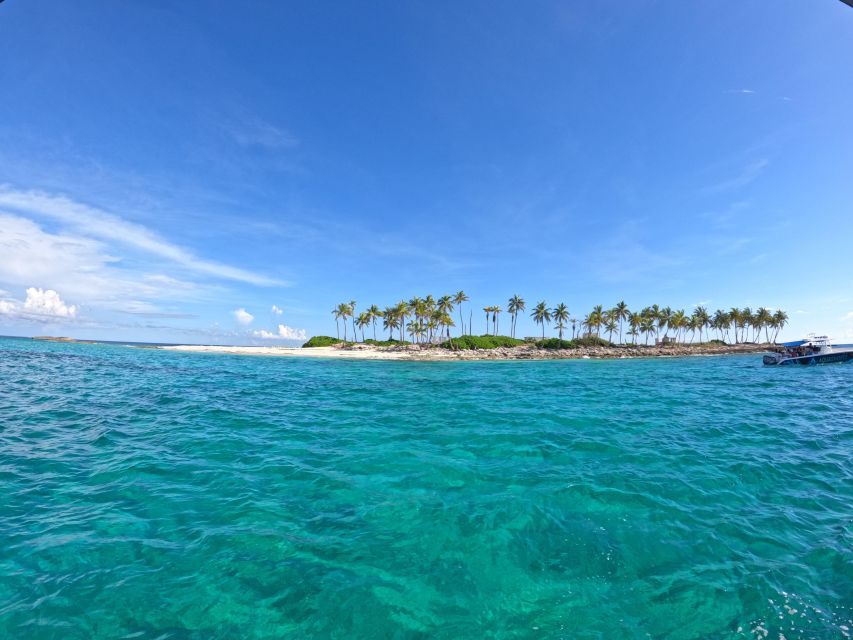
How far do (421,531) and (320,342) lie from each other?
357ft

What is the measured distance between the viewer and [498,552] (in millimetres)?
6094

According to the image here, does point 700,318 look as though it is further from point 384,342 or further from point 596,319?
point 384,342

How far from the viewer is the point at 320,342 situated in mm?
109938

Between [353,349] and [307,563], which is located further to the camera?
[353,349]

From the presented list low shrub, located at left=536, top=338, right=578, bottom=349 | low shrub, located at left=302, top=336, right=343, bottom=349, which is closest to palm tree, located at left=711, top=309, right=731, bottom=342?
low shrub, located at left=536, top=338, right=578, bottom=349

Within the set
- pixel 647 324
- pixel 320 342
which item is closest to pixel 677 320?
Result: pixel 647 324

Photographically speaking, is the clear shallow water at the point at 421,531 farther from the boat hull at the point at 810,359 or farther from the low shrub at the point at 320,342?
the low shrub at the point at 320,342

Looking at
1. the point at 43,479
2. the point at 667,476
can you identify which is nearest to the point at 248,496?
the point at 43,479

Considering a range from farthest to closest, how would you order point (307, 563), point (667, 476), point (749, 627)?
point (667, 476)
point (307, 563)
point (749, 627)

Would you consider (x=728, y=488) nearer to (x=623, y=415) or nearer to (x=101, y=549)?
(x=623, y=415)

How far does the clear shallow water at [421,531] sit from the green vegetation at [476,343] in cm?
8049

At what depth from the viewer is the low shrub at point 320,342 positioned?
4296 inches

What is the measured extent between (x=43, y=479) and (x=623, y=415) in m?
21.8

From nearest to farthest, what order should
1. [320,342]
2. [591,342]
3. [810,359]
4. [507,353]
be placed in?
[810,359] → [507,353] → [591,342] → [320,342]
